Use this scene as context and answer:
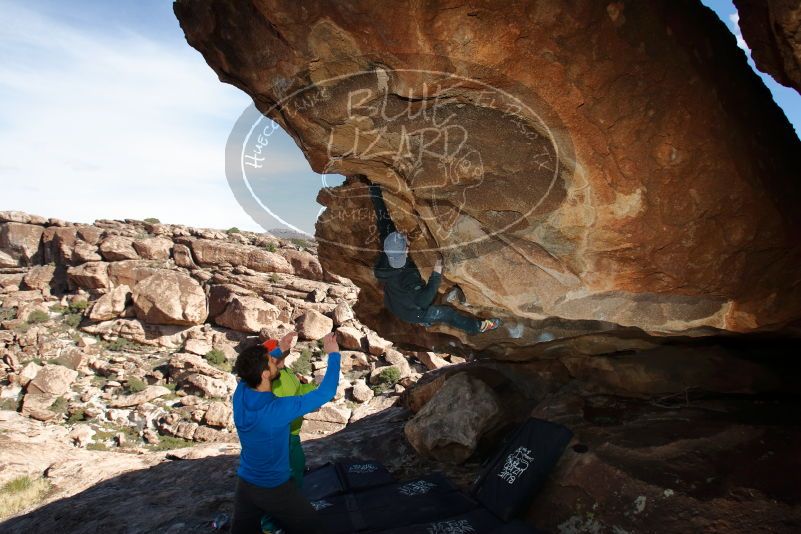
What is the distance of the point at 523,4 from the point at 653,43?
0.89m

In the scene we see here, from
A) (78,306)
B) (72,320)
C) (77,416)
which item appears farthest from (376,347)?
(78,306)

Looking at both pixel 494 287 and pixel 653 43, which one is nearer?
pixel 653 43

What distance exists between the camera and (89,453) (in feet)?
32.8

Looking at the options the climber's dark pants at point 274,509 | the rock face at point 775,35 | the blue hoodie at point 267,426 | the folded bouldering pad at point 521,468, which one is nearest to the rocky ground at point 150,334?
the folded bouldering pad at point 521,468

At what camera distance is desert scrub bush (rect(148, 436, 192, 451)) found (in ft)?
49.4

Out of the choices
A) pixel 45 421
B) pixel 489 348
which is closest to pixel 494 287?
pixel 489 348

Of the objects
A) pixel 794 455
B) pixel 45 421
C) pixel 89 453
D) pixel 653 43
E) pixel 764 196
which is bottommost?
pixel 45 421

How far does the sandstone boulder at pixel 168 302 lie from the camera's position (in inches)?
832

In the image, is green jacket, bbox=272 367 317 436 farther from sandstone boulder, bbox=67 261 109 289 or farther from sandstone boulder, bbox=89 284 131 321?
sandstone boulder, bbox=67 261 109 289

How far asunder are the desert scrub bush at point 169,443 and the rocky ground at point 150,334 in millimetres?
56

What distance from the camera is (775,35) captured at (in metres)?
2.72

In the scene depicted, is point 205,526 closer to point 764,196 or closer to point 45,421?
point 764,196

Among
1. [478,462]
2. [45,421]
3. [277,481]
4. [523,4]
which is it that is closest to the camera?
[523,4]

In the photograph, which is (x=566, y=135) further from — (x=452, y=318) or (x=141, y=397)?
(x=141, y=397)
